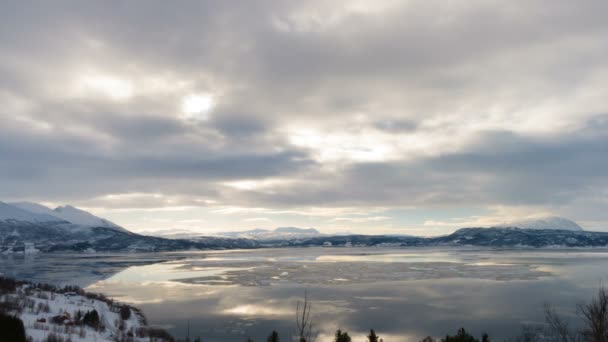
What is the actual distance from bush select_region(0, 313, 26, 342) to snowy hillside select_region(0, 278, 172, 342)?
4.92ft

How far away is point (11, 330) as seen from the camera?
14.0m

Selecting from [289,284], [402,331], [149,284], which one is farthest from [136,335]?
[149,284]

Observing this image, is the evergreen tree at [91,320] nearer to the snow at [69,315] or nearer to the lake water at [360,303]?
the snow at [69,315]

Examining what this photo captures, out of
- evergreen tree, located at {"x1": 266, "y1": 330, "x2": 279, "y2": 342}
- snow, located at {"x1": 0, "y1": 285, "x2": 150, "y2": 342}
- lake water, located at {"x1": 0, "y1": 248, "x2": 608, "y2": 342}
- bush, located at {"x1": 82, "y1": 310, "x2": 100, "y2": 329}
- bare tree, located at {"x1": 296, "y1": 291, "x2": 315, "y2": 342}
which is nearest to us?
bare tree, located at {"x1": 296, "y1": 291, "x2": 315, "y2": 342}

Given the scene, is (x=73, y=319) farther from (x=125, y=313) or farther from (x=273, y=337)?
(x=273, y=337)

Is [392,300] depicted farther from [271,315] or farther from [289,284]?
[289,284]

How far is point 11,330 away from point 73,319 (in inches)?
533

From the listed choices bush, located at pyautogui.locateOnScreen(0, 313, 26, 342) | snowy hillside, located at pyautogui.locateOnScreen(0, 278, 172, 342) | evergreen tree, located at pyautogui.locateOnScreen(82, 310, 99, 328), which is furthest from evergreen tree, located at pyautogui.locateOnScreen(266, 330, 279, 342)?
evergreen tree, located at pyautogui.locateOnScreen(82, 310, 99, 328)

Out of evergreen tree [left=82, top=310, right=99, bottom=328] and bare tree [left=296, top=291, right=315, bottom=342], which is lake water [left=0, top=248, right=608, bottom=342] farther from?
evergreen tree [left=82, top=310, right=99, bottom=328]

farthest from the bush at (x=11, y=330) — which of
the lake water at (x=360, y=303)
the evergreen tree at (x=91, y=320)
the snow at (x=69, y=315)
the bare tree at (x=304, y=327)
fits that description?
the lake water at (x=360, y=303)

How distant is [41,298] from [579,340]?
41.0 metres

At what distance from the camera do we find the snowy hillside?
1980 centimetres

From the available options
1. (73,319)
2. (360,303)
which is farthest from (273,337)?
(360,303)

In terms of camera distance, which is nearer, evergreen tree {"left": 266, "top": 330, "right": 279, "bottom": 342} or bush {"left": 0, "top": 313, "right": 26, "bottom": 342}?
bush {"left": 0, "top": 313, "right": 26, "bottom": 342}
